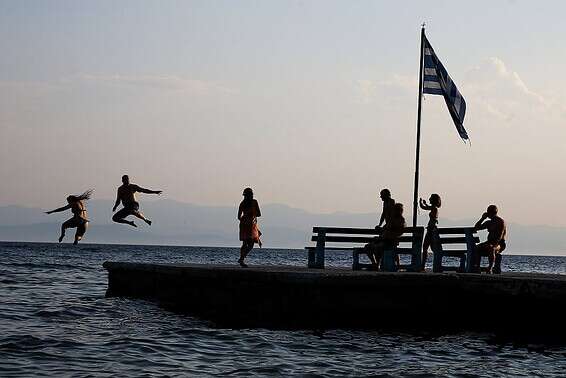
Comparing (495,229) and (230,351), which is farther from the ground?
(495,229)

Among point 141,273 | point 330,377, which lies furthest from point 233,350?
point 141,273

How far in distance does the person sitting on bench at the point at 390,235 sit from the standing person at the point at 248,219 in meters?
2.57

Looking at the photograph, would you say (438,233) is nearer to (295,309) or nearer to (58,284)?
(295,309)

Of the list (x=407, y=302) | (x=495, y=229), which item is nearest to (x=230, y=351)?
(x=407, y=302)

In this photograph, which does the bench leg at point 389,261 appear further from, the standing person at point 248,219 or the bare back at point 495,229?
the standing person at point 248,219

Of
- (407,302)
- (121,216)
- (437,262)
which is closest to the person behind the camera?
(407,302)

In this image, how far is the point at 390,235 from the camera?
17984mm

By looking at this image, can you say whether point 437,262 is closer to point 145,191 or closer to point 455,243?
point 455,243

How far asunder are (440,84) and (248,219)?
671 cm

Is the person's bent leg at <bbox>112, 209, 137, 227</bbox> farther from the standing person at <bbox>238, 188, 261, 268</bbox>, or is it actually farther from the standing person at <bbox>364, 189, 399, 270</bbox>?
the standing person at <bbox>364, 189, 399, 270</bbox>

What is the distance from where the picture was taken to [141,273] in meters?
22.3

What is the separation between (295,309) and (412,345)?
2764 mm

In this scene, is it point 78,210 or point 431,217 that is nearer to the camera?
point 431,217

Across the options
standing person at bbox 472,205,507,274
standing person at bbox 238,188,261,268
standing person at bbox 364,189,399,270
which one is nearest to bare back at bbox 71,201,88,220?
standing person at bbox 238,188,261,268
